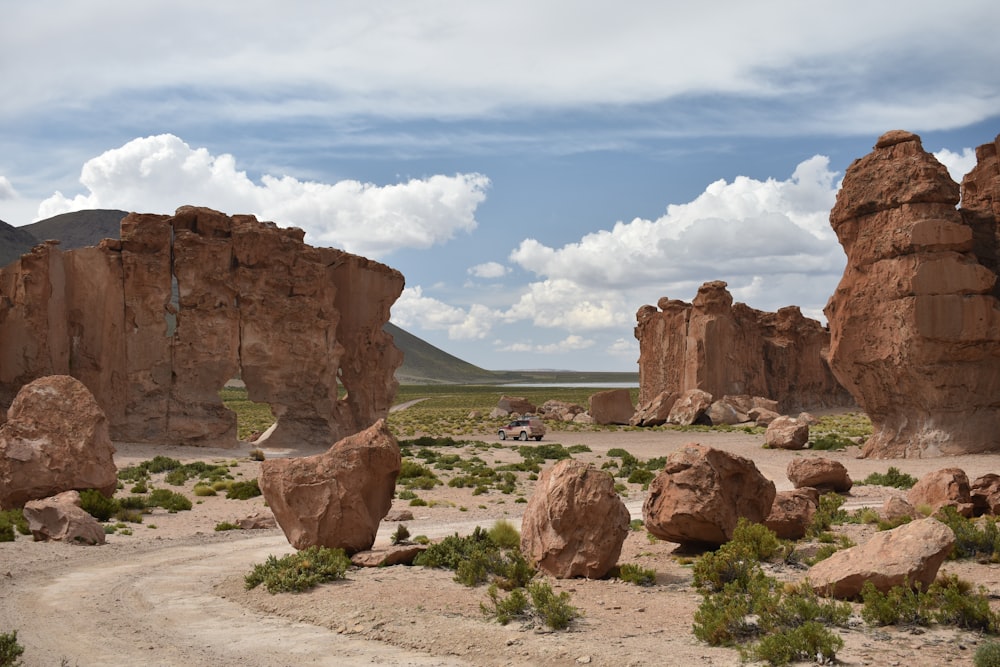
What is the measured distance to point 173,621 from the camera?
1005 centimetres

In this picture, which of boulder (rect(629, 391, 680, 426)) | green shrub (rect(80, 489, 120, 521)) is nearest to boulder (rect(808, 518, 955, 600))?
green shrub (rect(80, 489, 120, 521))

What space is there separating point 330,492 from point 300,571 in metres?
1.47

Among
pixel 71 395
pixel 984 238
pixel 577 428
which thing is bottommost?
pixel 577 428

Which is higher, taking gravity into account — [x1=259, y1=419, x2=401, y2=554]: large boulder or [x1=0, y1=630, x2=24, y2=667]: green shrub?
[x1=259, y1=419, x2=401, y2=554]: large boulder

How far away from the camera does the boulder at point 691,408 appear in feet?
185

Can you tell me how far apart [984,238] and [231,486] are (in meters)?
26.3

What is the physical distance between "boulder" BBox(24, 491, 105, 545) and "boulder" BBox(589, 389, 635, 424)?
48.2 metres

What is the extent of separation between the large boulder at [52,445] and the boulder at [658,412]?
44.2 meters

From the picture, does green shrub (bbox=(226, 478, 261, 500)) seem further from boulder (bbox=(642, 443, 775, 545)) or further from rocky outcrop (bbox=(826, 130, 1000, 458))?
rocky outcrop (bbox=(826, 130, 1000, 458))

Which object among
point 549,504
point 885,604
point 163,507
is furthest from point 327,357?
point 885,604

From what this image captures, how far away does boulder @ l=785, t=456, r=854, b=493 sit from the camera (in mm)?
21812

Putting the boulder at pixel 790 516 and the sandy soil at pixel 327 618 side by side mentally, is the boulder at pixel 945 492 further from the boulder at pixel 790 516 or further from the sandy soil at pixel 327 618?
the boulder at pixel 790 516

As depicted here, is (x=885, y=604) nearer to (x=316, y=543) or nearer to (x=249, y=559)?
(x=316, y=543)

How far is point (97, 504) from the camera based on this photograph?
18188 mm
